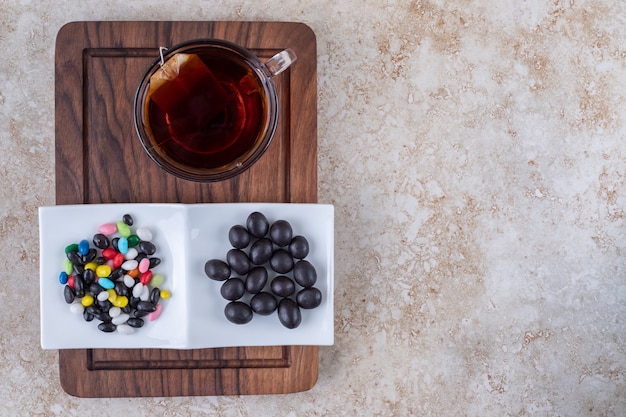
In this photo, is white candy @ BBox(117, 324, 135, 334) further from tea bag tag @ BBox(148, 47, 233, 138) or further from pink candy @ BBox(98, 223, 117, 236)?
tea bag tag @ BBox(148, 47, 233, 138)

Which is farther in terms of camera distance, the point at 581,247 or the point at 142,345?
the point at 581,247

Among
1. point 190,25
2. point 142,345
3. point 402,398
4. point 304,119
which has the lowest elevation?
point 402,398

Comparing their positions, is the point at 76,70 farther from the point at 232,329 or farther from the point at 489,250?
the point at 489,250

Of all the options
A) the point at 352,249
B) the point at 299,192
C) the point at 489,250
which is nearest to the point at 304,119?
A: the point at 299,192

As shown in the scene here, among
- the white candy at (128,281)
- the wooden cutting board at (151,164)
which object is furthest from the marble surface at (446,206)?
the white candy at (128,281)

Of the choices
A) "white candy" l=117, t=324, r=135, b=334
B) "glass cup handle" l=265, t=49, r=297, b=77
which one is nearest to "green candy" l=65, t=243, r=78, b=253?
"white candy" l=117, t=324, r=135, b=334

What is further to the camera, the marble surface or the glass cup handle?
the marble surface
